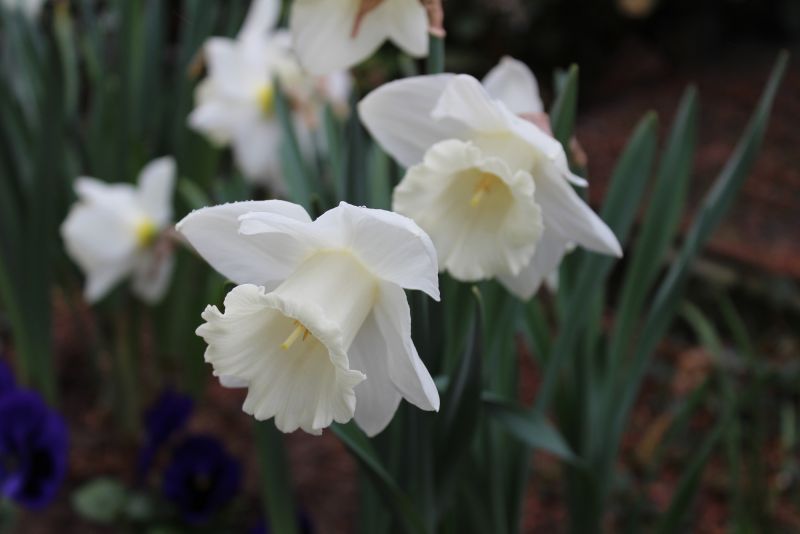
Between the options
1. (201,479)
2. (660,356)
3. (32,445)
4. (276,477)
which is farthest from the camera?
(660,356)

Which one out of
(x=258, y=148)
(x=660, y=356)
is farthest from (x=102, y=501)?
(x=660, y=356)

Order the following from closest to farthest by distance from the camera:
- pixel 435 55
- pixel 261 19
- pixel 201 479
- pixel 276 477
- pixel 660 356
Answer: pixel 435 55
pixel 276 477
pixel 201 479
pixel 261 19
pixel 660 356

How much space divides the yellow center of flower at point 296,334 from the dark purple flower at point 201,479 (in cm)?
88

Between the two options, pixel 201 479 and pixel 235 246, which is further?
pixel 201 479

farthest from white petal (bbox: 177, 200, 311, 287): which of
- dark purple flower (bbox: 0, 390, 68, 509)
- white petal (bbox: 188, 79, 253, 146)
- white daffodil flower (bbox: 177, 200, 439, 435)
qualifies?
white petal (bbox: 188, 79, 253, 146)

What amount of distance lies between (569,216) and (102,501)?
41.4 inches

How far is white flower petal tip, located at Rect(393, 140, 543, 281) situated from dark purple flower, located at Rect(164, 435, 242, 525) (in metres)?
0.83

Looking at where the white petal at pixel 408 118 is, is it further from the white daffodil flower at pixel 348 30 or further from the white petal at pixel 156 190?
the white petal at pixel 156 190

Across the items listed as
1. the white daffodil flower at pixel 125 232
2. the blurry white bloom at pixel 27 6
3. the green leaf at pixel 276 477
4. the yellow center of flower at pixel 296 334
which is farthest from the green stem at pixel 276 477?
the blurry white bloom at pixel 27 6

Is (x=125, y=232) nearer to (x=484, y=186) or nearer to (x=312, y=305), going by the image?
(x=484, y=186)

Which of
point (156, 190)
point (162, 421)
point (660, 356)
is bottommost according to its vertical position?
point (660, 356)

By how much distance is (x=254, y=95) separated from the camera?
4.91ft

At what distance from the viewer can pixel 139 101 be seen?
1657mm

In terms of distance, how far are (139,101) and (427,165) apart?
3.56 feet
